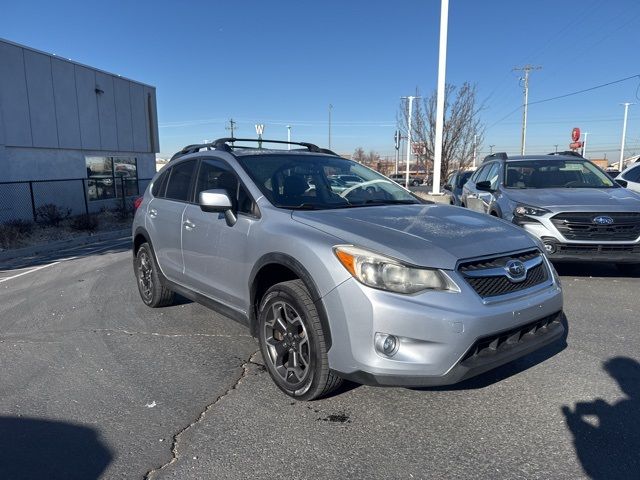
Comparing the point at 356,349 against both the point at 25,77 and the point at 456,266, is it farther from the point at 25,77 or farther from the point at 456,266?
the point at 25,77

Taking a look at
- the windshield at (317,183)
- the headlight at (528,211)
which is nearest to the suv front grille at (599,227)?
the headlight at (528,211)

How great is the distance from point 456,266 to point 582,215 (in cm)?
408

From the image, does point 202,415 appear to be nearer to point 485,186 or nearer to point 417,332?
point 417,332

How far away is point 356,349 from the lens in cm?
283

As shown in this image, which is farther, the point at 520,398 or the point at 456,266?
the point at 520,398

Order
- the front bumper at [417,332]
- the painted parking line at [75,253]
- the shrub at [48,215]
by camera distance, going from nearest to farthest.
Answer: the front bumper at [417,332], the painted parking line at [75,253], the shrub at [48,215]

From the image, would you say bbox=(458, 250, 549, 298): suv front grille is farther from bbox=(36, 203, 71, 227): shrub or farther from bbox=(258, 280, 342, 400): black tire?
bbox=(36, 203, 71, 227): shrub

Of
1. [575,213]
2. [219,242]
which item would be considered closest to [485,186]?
[575,213]

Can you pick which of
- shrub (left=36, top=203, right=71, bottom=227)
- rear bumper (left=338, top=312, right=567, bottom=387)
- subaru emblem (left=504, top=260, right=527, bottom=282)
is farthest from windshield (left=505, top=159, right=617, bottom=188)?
shrub (left=36, top=203, right=71, bottom=227)

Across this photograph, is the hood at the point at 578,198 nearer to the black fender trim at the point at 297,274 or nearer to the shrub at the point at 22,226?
the black fender trim at the point at 297,274

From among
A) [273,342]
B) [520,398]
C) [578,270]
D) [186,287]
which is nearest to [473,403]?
[520,398]

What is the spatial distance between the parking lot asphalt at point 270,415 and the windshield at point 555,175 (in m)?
3.05

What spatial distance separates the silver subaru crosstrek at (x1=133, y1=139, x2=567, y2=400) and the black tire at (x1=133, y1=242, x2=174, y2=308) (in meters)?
0.96

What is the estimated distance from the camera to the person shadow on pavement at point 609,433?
2.57 metres
